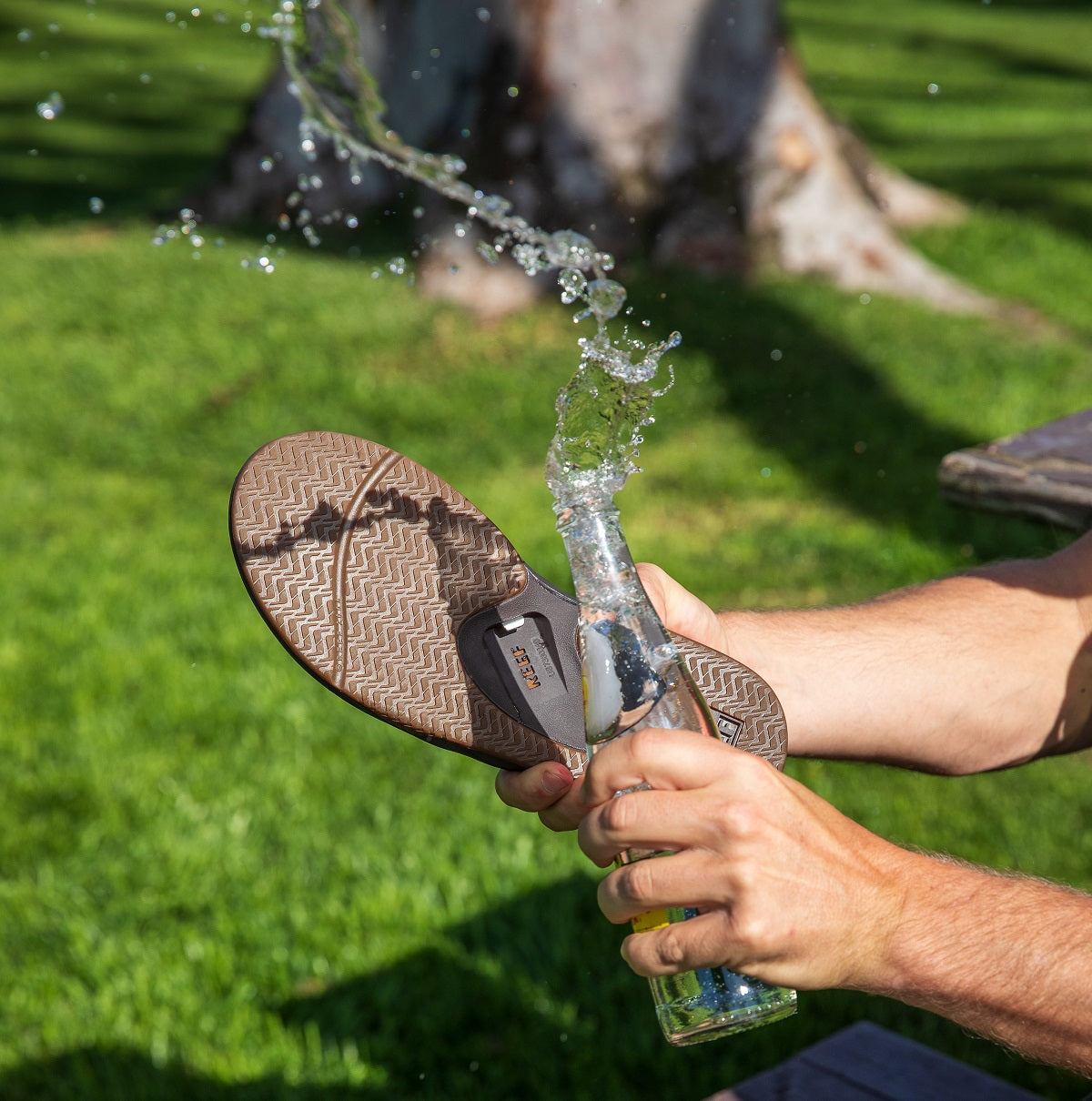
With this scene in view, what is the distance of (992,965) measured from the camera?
130cm

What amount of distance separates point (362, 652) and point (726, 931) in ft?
Answer: 1.68

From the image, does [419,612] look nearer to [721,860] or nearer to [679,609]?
[679,609]

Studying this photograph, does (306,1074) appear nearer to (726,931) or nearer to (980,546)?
(726,931)

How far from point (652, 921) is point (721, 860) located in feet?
0.52

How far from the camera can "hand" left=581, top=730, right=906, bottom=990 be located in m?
1.15

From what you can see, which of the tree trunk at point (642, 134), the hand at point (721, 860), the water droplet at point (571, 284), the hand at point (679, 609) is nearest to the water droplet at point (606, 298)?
the water droplet at point (571, 284)

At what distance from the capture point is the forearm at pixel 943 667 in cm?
183

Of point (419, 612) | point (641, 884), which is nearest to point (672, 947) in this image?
point (641, 884)

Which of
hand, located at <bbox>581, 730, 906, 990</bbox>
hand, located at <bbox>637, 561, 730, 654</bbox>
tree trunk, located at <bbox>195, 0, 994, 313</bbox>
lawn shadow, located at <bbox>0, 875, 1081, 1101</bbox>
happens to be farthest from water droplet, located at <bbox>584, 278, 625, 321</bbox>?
tree trunk, located at <bbox>195, 0, 994, 313</bbox>

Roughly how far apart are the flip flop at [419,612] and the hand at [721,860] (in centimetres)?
26

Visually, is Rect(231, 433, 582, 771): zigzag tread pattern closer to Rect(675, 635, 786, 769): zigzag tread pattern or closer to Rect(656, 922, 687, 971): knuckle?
Rect(675, 635, 786, 769): zigzag tread pattern

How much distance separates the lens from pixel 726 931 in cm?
117

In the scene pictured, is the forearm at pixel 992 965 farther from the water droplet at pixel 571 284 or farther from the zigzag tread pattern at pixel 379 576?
the water droplet at pixel 571 284

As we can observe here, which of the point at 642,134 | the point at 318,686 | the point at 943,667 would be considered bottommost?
the point at 318,686
